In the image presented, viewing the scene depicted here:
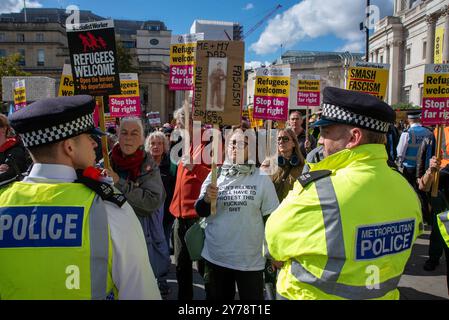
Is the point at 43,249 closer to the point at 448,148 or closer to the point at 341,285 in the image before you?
the point at 341,285

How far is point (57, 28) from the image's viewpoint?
71125 mm

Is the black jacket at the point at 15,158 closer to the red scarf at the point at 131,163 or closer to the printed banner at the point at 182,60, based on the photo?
the red scarf at the point at 131,163

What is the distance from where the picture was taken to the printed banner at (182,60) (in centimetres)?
713

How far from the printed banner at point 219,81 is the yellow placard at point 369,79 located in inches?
147

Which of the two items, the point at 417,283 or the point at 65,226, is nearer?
the point at 65,226

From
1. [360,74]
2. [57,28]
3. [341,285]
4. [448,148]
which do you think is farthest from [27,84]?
[57,28]

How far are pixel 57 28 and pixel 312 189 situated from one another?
79381mm

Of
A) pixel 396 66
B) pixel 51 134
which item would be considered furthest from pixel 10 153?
pixel 396 66

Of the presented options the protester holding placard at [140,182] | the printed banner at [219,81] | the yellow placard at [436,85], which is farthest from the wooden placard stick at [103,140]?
the yellow placard at [436,85]

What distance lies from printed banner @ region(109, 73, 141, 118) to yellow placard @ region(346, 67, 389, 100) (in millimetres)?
5454

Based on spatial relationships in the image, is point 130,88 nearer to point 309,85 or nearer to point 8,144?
point 309,85

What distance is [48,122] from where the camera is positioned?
5.76 feet

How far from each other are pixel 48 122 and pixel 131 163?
2.05 metres

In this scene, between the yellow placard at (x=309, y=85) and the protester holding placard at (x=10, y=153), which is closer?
the protester holding placard at (x=10, y=153)
